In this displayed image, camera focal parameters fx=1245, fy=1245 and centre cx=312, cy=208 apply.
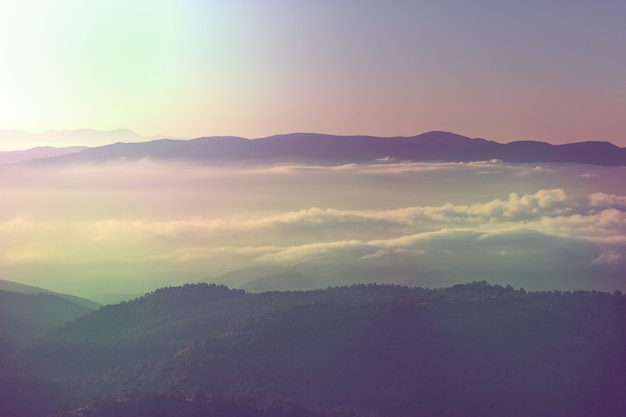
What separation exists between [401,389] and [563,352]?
17247 millimetres

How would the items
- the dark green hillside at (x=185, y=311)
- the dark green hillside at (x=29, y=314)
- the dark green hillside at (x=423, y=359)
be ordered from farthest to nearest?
the dark green hillside at (x=29, y=314), the dark green hillside at (x=185, y=311), the dark green hillside at (x=423, y=359)

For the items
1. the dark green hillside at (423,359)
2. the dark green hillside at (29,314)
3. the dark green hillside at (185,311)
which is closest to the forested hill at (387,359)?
the dark green hillside at (423,359)

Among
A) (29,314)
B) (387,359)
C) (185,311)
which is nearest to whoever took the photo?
(387,359)

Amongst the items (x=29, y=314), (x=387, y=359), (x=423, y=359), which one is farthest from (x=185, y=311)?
(x=423, y=359)

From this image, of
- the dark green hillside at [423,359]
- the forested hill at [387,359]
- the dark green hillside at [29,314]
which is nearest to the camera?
the forested hill at [387,359]

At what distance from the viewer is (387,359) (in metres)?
99.5

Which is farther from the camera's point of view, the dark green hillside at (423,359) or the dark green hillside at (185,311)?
the dark green hillside at (185,311)

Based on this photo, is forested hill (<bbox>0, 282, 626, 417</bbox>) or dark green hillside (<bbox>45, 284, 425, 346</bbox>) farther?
dark green hillside (<bbox>45, 284, 425, 346</bbox>)

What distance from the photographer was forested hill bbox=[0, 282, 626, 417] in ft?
308

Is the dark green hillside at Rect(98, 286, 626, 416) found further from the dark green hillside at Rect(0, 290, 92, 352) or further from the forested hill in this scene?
the dark green hillside at Rect(0, 290, 92, 352)

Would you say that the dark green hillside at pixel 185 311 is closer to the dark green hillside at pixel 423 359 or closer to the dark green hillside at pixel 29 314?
the dark green hillside at pixel 29 314

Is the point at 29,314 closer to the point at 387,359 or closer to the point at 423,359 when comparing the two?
the point at 387,359

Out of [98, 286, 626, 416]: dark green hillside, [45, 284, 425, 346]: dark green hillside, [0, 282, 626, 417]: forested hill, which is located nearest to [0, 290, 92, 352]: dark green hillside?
[45, 284, 425, 346]: dark green hillside

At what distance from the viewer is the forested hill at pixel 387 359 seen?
9388 centimetres
